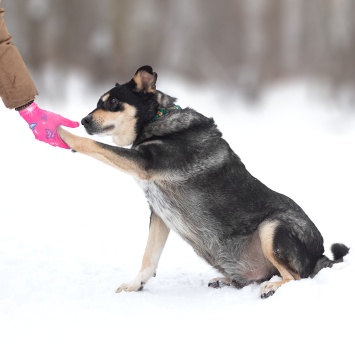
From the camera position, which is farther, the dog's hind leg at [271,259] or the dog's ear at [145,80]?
the dog's ear at [145,80]

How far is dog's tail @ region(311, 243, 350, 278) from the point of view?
13.8 feet

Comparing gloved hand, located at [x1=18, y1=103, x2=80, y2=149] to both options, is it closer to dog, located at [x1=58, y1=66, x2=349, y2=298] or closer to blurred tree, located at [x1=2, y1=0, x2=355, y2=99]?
dog, located at [x1=58, y1=66, x2=349, y2=298]

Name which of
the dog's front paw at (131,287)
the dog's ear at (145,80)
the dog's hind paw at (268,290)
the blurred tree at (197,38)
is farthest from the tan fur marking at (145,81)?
the blurred tree at (197,38)

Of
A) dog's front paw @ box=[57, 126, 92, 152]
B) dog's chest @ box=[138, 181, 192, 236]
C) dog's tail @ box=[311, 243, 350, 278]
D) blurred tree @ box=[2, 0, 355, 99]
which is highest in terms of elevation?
dog's front paw @ box=[57, 126, 92, 152]

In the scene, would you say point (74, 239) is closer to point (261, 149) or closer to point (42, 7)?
point (261, 149)

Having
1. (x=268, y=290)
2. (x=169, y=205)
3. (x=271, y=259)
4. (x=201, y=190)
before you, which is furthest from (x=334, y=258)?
(x=169, y=205)

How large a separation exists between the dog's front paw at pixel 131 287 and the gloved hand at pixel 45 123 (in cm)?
105

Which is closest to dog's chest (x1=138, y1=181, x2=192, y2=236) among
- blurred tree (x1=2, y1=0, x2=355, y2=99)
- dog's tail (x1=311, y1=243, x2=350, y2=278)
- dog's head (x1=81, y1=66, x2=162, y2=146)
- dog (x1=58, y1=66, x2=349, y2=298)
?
dog (x1=58, y1=66, x2=349, y2=298)

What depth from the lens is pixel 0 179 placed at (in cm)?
788

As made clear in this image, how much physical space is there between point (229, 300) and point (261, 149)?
22.7 ft

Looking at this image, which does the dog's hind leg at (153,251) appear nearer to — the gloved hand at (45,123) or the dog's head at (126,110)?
the dog's head at (126,110)

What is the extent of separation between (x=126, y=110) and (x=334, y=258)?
176 cm

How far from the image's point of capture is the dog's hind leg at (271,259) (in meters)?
3.95

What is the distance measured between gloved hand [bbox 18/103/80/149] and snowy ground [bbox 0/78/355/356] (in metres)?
1.03
